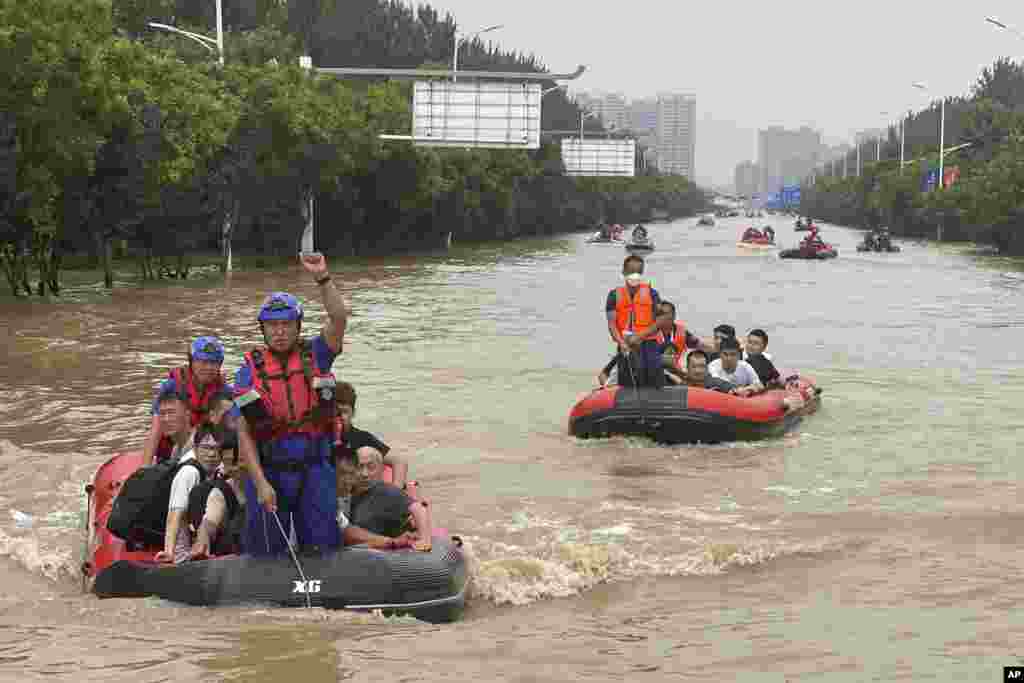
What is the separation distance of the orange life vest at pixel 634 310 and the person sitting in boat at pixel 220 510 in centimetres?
648

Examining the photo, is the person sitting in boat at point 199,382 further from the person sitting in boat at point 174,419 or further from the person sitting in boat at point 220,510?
the person sitting in boat at point 220,510

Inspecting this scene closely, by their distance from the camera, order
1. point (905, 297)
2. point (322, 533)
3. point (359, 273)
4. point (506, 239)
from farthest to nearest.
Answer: point (506, 239)
point (359, 273)
point (905, 297)
point (322, 533)

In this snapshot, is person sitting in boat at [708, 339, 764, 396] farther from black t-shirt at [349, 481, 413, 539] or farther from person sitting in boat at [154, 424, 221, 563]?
person sitting in boat at [154, 424, 221, 563]

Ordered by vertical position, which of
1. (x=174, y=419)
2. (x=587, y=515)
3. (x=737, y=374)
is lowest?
(x=587, y=515)

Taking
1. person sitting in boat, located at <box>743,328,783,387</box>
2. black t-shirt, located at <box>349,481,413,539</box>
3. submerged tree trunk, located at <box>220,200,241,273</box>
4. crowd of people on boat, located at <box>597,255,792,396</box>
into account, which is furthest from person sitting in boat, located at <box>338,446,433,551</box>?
submerged tree trunk, located at <box>220,200,241,273</box>

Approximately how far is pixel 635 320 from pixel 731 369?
1.69 meters

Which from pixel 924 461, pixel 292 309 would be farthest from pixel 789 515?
pixel 292 309

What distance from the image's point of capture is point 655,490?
13.3 m

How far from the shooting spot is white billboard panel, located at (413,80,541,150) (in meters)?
47.7

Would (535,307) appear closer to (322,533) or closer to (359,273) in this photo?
(359,273)

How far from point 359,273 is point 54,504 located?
32.7 meters

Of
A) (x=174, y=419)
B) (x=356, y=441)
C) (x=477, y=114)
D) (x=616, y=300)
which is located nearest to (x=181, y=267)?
(x=477, y=114)

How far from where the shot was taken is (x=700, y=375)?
51.5ft

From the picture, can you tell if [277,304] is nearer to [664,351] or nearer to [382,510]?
[382,510]
